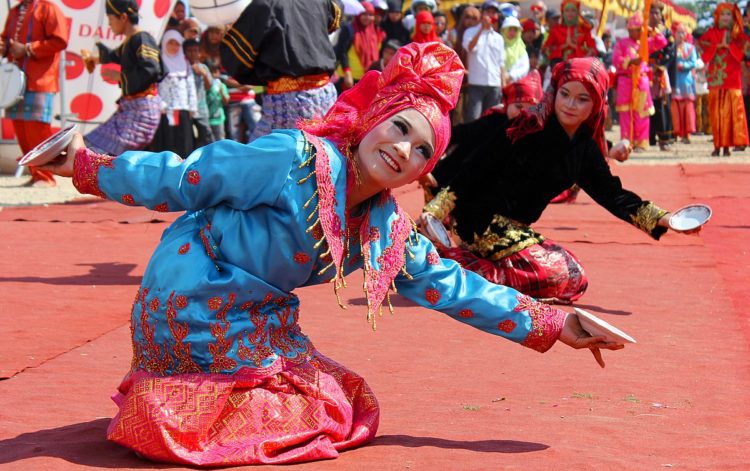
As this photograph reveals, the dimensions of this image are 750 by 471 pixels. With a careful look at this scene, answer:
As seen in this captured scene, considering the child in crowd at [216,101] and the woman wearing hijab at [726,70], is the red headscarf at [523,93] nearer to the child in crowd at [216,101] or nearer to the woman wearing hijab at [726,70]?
the child in crowd at [216,101]

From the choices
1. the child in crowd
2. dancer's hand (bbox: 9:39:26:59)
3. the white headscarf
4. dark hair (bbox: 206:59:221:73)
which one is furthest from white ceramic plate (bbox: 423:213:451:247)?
dark hair (bbox: 206:59:221:73)

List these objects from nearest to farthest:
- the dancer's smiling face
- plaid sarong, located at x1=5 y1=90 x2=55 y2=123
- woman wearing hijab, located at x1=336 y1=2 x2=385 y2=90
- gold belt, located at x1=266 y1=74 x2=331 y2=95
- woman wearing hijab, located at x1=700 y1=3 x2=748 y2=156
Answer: the dancer's smiling face, gold belt, located at x1=266 y1=74 x2=331 y2=95, plaid sarong, located at x1=5 y1=90 x2=55 y2=123, woman wearing hijab, located at x1=336 y1=2 x2=385 y2=90, woman wearing hijab, located at x1=700 y1=3 x2=748 y2=156

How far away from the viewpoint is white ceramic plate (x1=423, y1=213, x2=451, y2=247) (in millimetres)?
6225

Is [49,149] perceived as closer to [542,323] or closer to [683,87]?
[542,323]

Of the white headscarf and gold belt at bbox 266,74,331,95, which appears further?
the white headscarf

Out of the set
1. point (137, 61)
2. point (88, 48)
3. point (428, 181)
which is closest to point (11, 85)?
point (88, 48)

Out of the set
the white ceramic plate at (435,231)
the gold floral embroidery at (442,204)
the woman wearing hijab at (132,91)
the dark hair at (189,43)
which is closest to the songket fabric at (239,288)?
the white ceramic plate at (435,231)

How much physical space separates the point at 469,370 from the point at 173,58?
389 inches

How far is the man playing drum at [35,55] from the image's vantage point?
1198 cm

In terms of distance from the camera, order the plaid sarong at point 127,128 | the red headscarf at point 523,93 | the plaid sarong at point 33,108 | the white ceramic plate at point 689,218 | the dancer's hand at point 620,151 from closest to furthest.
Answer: the white ceramic plate at point 689,218 → the dancer's hand at point 620,151 → the red headscarf at point 523,93 → the plaid sarong at point 127,128 → the plaid sarong at point 33,108

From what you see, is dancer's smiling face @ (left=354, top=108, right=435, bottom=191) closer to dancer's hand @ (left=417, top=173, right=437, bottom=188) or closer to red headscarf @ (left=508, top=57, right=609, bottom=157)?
red headscarf @ (left=508, top=57, right=609, bottom=157)

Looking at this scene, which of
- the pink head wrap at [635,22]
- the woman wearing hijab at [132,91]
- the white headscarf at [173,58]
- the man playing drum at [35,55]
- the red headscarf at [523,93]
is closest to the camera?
the red headscarf at [523,93]

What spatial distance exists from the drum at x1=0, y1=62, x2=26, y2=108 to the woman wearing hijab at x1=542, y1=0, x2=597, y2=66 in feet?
23.3

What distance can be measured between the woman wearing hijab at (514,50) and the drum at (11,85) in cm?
722
